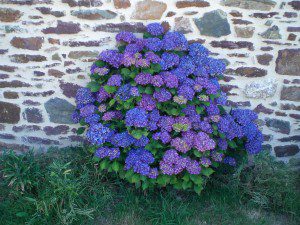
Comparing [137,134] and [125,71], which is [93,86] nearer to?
[125,71]

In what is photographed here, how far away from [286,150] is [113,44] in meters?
2.13

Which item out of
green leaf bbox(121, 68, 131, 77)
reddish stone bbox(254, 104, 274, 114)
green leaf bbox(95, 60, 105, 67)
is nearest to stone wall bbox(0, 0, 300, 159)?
reddish stone bbox(254, 104, 274, 114)

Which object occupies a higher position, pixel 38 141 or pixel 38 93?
pixel 38 93

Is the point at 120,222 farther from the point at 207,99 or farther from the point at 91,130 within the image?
the point at 207,99

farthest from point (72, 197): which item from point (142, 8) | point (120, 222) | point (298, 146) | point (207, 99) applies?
point (298, 146)

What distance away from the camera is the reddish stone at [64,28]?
3.47 meters

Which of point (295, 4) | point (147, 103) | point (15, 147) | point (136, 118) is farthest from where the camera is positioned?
point (15, 147)

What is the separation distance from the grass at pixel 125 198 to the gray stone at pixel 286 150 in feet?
0.89

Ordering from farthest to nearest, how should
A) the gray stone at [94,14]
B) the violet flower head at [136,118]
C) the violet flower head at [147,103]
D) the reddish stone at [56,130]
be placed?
the reddish stone at [56,130] < the gray stone at [94,14] < the violet flower head at [147,103] < the violet flower head at [136,118]

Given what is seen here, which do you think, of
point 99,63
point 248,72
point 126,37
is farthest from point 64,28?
point 248,72

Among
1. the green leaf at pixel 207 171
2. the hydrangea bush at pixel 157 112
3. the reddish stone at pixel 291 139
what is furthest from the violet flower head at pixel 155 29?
the reddish stone at pixel 291 139

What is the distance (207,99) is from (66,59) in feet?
4.77

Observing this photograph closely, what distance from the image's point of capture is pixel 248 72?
3.60m

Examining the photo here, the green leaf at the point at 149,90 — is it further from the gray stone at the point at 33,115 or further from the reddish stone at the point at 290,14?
the reddish stone at the point at 290,14
